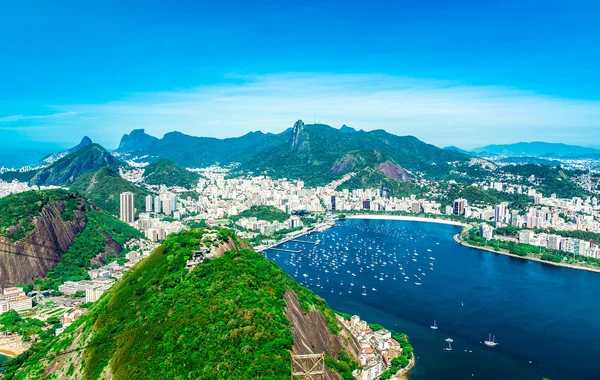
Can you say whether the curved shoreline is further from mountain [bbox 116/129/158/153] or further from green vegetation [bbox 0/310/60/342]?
mountain [bbox 116/129/158/153]

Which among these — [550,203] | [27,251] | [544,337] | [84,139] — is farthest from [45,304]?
[84,139]

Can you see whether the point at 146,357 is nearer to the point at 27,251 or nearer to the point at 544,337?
the point at 544,337

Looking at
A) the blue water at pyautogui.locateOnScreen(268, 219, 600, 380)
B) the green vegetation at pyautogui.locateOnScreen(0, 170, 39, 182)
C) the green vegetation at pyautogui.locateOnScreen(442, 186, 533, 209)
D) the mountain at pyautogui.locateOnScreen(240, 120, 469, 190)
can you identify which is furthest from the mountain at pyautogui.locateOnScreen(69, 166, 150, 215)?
the green vegetation at pyautogui.locateOnScreen(442, 186, 533, 209)

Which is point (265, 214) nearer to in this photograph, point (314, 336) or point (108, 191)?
point (108, 191)

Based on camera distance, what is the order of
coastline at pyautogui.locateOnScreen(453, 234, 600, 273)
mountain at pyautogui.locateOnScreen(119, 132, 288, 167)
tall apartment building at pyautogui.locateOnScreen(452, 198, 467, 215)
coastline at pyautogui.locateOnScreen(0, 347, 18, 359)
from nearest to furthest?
coastline at pyautogui.locateOnScreen(0, 347, 18, 359) → coastline at pyautogui.locateOnScreen(453, 234, 600, 273) → tall apartment building at pyautogui.locateOnScreen(452, 198, 467, 215) → mountain at pyautogui.locateOnScreen(119, 132, 288, 167)

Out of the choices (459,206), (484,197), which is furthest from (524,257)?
(484,197)

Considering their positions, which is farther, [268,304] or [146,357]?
[268,304]

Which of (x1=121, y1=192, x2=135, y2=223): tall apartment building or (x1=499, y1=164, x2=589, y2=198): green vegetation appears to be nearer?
(x1=121, y1=192, x2=135, y2=223): tall apartment building
